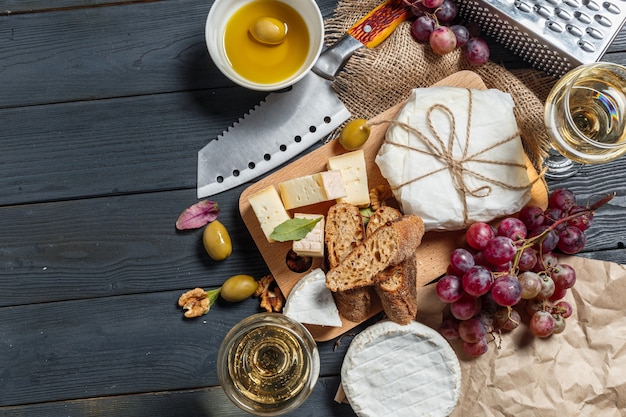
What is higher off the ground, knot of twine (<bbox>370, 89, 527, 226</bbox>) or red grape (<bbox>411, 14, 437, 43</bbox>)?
red grape (<bbox>411, 14, 437, 43</bbox>)

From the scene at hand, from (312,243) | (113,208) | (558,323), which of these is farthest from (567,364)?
(113,208)

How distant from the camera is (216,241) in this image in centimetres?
119

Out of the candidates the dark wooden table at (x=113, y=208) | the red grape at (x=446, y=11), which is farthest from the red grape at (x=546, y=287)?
the red grape at (x=446, y=11)

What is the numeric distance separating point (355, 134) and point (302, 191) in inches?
5.9

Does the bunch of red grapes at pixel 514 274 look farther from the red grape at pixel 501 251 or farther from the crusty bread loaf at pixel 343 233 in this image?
the crusty bread loaf at pixel 343 233

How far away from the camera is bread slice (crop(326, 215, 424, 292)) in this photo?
1.05 metres

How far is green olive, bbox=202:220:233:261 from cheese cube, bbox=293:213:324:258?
16cm

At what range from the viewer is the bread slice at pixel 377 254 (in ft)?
3.45

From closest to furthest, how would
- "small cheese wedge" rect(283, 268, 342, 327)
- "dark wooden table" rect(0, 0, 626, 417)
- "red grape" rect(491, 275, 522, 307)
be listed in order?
"red grape" rect(491, 275, 522, 307), "small cheese wedge" rect(283, 268, 342, 327), "dark wooden table" rect(0, 0, 626, 417)

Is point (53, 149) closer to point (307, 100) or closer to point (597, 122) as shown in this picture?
point (307, 100)

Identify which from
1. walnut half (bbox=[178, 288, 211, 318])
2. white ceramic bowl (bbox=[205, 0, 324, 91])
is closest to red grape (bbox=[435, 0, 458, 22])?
white ceramic bowl (bbox=[205, 0, 324, 91])

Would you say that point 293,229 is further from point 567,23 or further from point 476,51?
point 567,23

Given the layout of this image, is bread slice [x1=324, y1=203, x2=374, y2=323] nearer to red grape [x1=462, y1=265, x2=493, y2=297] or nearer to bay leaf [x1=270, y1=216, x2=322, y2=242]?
bay leaf [x1=270, y1=216, x2=322, y2=242]

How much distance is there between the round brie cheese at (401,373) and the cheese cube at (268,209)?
270mm
